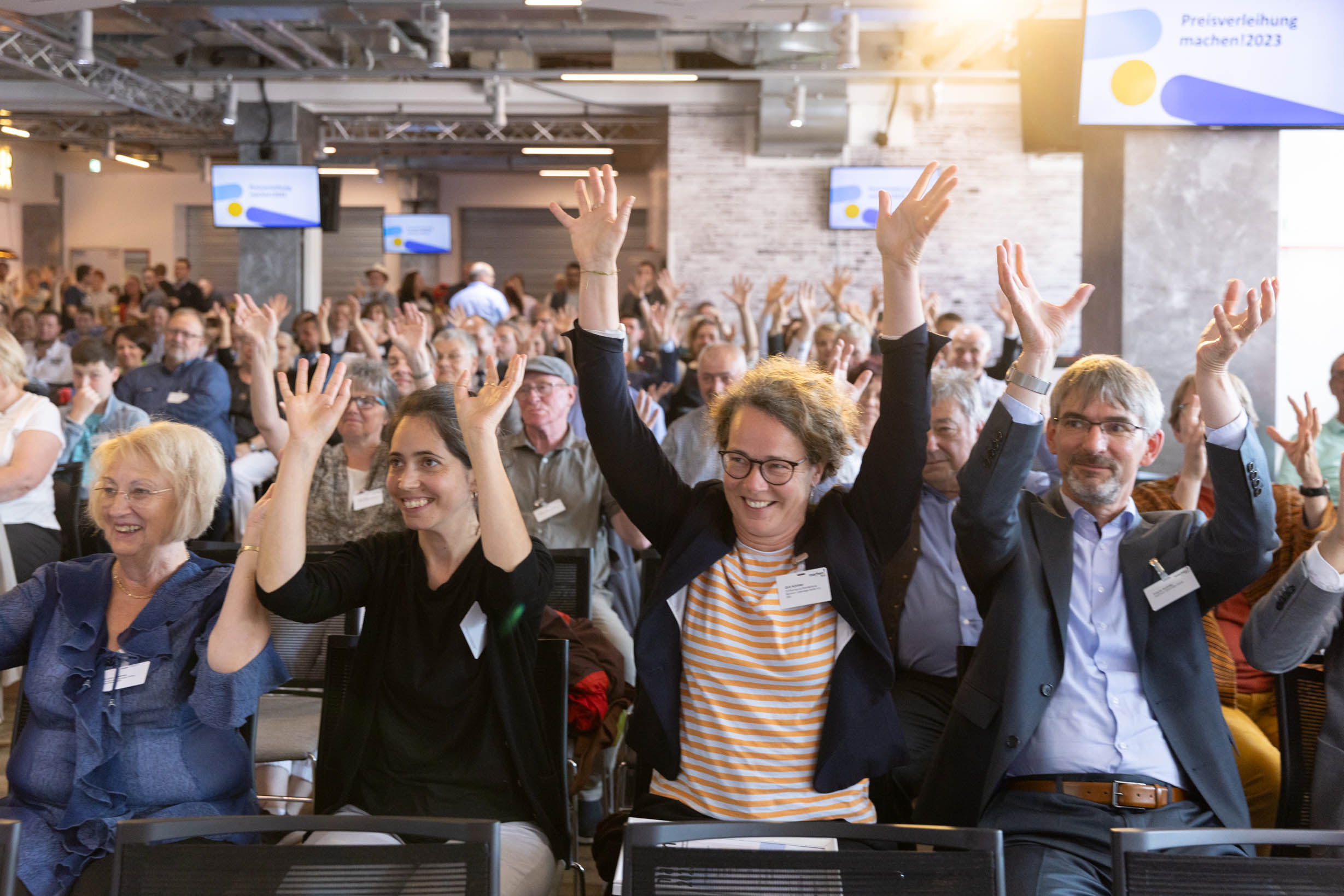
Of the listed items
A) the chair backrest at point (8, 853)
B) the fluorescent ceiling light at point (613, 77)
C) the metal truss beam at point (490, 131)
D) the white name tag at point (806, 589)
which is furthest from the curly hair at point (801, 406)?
the metal truss beam at point (490, 131)

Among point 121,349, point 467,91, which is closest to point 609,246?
point 121,349

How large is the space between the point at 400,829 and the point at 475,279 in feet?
32.9

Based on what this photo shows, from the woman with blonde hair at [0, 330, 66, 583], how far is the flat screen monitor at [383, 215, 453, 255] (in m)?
13.3

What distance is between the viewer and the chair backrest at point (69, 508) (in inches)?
173

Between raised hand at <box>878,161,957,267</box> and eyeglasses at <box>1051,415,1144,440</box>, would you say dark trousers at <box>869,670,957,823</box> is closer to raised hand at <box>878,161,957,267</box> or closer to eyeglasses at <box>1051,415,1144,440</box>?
eyeglasses at <box>1051,415,1144,440</box>

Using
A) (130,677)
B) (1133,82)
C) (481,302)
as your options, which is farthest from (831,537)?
(481,302)

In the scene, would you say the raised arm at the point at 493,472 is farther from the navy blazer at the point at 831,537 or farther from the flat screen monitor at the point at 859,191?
the flat screen monitor at the point at 859,191

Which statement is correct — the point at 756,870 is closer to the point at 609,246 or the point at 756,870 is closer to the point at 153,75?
the point at 609,246

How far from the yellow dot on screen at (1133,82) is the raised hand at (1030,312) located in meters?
3.36

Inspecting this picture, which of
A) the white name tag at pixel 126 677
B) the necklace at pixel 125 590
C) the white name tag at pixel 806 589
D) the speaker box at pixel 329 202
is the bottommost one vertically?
the white name tag at pixel 126 677

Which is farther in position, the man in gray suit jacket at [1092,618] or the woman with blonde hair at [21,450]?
the woman with blonde hair at [21,450]

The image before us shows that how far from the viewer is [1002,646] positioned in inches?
84.0

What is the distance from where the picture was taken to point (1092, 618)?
218 cm

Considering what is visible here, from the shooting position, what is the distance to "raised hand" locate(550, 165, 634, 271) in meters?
2.18
